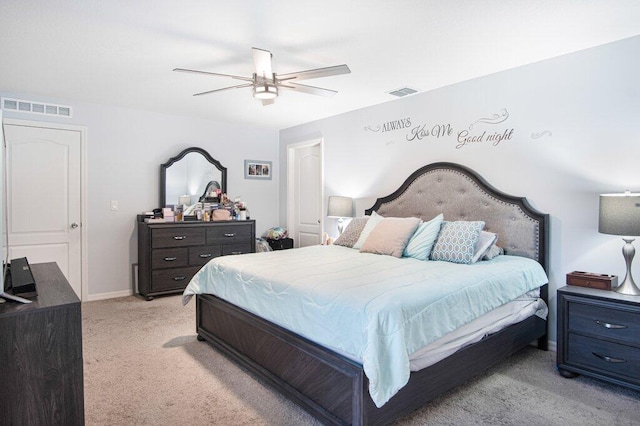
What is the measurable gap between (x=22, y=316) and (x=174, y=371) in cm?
152

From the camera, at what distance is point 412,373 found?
195 cm

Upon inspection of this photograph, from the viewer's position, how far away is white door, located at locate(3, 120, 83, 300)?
4.10 meters

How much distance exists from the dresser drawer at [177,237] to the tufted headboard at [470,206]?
2.27 metres

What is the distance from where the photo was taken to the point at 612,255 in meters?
2.79

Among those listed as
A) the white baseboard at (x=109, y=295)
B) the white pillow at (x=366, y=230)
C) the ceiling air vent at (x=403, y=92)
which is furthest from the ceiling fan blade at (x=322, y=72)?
the white baseboard at (x=109, y=295)

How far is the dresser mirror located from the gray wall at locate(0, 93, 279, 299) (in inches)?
4.7

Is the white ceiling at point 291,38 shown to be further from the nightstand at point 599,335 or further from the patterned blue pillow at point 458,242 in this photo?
the nightstand at point 599,335

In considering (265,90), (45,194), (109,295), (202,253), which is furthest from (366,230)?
(45,194)

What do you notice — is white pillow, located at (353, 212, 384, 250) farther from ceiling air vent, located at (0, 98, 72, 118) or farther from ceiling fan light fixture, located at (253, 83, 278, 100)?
ceiling air vent, located at (0, 98, 72, 118)

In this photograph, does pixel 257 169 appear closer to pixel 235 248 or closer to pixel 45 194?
pixel 235 248

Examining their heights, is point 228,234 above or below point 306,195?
below

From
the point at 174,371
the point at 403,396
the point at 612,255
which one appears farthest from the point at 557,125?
the point at 174,371

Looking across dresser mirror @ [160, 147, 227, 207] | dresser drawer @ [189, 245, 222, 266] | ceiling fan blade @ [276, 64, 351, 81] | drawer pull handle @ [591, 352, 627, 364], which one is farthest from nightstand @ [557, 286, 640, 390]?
dresser mirror @ [160, 147, 227, 207]

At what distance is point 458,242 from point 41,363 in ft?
8.78
